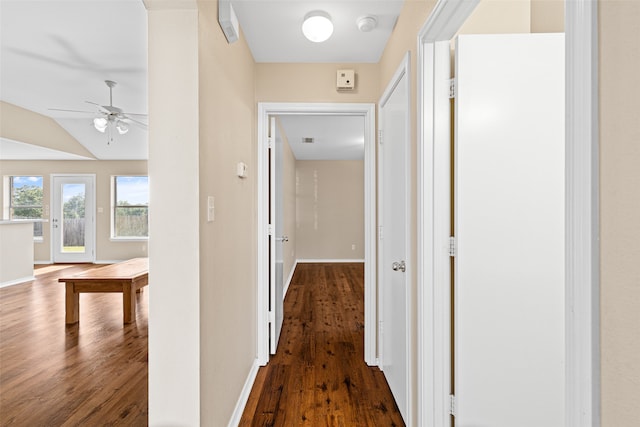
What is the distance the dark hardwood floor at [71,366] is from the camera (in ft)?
6.37

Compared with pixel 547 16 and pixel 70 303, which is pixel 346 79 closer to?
pixel 547 16

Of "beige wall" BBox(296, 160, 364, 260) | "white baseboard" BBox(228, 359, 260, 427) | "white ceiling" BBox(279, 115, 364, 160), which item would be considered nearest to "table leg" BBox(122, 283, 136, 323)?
"white baseboard" BBox(228, 359, 260, 427)

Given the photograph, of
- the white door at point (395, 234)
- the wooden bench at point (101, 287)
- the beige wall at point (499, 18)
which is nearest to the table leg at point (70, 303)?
the wooden bench at point (101, 287)

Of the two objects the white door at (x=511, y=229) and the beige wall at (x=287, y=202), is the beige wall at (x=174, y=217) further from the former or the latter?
the beige wall at (x=287, y=202)

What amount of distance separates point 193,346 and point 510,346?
1.32 metres

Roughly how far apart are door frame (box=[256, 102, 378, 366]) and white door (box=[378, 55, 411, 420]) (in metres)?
0.09

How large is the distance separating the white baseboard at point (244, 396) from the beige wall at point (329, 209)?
5.02 metres

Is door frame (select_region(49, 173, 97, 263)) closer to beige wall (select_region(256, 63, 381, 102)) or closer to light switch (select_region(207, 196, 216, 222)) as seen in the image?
beige wall (select_region(256, 63, 381, 102))

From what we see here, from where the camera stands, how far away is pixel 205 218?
4.41 feet
